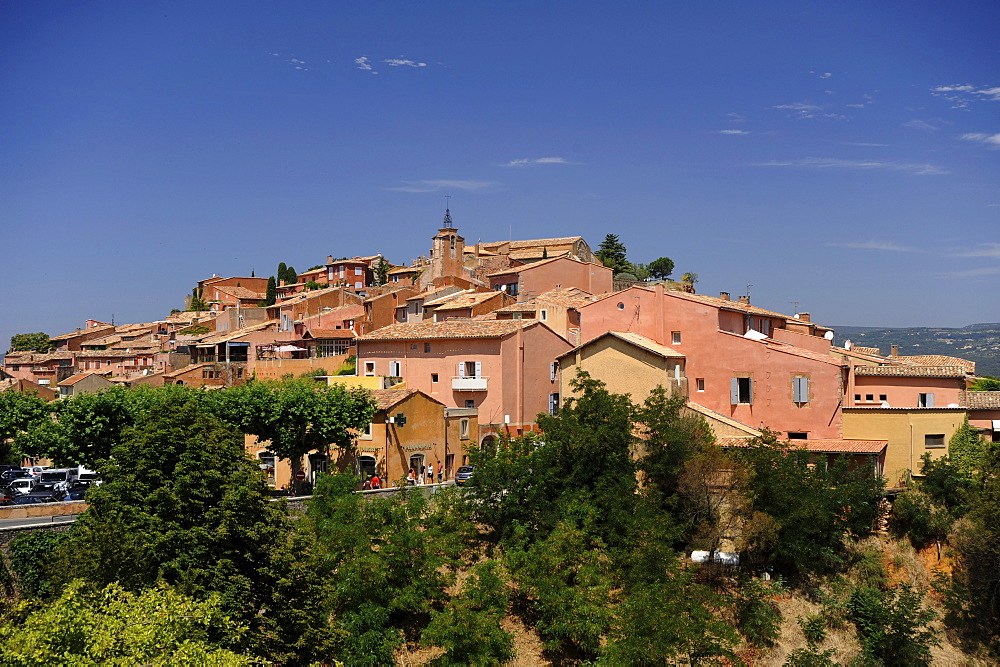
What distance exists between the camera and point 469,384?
43.9 meters

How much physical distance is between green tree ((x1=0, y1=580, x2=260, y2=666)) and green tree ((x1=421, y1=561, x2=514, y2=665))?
9.00 m

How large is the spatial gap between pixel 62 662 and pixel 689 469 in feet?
72.7

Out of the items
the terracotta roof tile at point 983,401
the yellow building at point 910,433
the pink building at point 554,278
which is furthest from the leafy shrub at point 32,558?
the pink building at point 554,278

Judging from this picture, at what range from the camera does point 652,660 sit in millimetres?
23844

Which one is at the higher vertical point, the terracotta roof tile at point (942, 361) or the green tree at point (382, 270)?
the green tree at point (382, 270)

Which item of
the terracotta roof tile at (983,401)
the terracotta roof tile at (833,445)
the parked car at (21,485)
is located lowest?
the parked car at (21,485)

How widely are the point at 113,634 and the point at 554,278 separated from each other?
47.2 meters

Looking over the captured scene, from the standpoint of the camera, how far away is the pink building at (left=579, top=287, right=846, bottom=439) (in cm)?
3403

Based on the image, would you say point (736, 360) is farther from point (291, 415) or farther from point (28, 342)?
point (28, 342)

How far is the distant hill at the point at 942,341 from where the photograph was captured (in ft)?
485

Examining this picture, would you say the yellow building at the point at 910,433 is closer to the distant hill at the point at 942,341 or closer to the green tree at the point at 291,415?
the green tree at the point at 291,415

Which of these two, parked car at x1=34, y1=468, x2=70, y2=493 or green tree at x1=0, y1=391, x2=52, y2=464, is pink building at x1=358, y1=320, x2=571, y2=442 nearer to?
parked car at x1=34, y1=468, x2=70, y2=493

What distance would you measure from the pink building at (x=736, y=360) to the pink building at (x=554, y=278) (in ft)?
59.0

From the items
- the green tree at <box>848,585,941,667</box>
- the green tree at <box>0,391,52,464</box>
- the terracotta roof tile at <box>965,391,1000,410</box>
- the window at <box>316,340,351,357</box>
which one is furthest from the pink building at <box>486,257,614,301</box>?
the green tree at <box>848,585,941,667</box>
